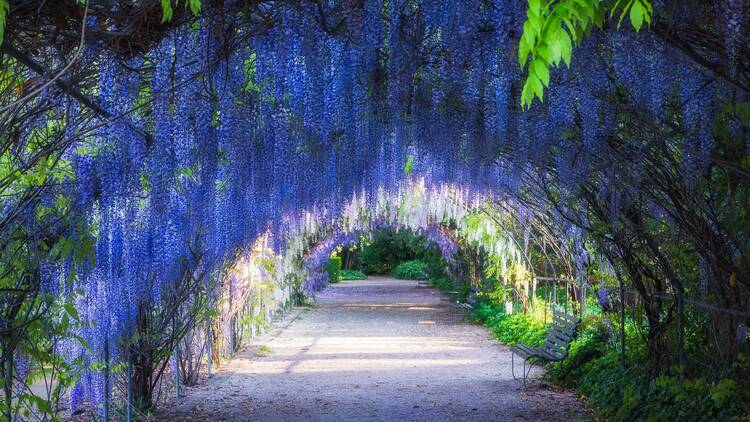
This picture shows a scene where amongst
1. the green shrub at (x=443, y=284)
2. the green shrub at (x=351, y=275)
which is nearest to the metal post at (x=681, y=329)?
the green shrub at (x=443, y=284)

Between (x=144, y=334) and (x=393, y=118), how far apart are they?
3061 mm

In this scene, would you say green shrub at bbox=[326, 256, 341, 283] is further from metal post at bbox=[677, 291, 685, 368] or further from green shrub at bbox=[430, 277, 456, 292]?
metal post at bbox=[677, 291, 685, 368]

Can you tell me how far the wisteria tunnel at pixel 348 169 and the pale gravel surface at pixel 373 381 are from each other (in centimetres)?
6

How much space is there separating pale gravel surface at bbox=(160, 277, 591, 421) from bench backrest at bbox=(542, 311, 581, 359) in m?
0.46

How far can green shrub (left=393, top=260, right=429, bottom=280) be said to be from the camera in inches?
1499

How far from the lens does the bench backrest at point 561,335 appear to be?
809 cm

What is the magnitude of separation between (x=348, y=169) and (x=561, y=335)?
10.6ft

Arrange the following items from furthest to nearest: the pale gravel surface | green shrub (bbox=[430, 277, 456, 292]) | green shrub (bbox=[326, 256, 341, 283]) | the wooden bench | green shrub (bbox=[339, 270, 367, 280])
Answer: green shrub (bbox=[339, 270, 367, 280])
green shrub (bbox=[326, 256, 341, 283])
green shrub (bbox=[430, 277, 456, 292])
the wooden bench
the pale gravel surface

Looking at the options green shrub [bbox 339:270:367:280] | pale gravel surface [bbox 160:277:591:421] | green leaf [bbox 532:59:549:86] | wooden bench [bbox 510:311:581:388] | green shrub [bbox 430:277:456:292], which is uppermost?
green leaf [bbox 532:59:549:86]

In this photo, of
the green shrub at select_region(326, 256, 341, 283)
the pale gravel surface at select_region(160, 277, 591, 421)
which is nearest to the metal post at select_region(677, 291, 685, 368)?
the pale gravel surface at select_region(160, 277, 591, 421)

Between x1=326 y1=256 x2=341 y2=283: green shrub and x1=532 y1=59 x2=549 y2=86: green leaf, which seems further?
x1=326 y1=256 x2=341 y2=283: green shrub

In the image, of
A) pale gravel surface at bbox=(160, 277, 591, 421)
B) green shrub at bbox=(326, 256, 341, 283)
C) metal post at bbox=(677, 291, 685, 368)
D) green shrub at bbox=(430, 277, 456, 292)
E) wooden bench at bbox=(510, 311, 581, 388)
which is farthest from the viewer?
green shrub at bbox=(326, 256, 341, 283)

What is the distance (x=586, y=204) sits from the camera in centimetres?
713

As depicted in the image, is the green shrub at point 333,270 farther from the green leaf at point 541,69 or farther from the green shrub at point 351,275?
the green leaf at point 541,69
